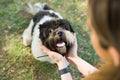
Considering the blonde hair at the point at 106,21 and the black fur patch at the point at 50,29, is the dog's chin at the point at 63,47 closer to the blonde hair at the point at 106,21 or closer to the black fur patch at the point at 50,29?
the black fur patch at the point at 50,29

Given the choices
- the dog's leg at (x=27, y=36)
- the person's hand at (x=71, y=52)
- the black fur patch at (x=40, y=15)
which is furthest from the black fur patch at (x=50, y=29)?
the dog's leg at (x=27, y=36)

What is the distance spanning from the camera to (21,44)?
3.58 m

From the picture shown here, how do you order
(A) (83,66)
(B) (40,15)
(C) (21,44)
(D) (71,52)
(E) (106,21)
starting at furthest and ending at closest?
1. (C) (21,44)
2. (B) (40,15)
3. (D) (71,52)
4. (A) (83,66)
5. (E) (106,21)

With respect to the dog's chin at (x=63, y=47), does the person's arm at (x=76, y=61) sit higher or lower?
lower

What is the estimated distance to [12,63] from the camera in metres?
3.38

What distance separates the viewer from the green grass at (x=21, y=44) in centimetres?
329

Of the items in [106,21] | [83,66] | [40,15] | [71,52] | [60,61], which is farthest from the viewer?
[40,15]

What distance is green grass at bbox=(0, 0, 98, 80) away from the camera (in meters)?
3.29

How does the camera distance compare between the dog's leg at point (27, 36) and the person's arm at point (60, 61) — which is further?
the dog's leg at point (27, 36)

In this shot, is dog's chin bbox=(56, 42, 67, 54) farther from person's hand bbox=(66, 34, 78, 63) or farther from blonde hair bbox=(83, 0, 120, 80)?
blonde hair bbox=(83, 0, 120, 80)

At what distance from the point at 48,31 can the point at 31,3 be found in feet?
4.43

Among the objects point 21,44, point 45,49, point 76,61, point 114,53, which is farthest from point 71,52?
point 114,53

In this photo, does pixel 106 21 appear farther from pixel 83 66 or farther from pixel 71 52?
pixel 71 52

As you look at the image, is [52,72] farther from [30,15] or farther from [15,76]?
[30,15]
